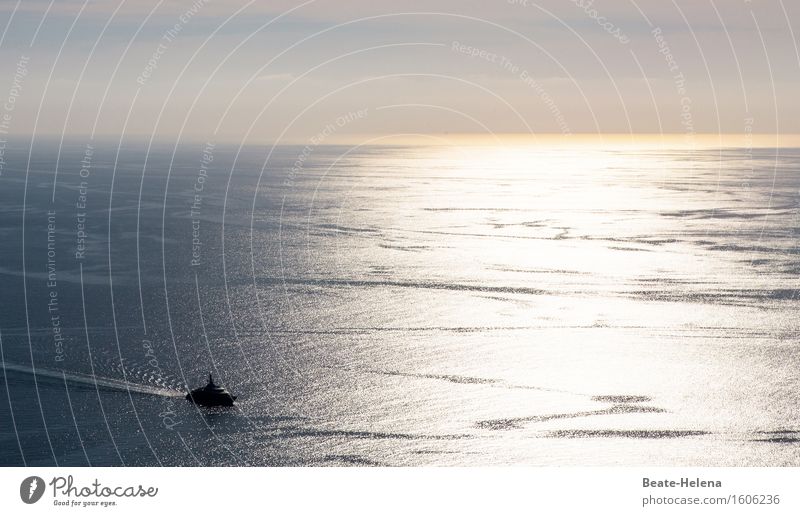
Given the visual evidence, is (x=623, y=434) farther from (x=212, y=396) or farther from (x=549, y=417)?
(x=212, y=396)

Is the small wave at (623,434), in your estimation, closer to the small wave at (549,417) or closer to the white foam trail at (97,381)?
the small wave at (549,417)

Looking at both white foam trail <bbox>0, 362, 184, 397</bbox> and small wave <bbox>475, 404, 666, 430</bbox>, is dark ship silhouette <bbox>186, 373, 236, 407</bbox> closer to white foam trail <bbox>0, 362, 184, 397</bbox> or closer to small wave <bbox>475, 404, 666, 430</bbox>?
white foam trail <bbox>0, 362, 184, 397</bbox>

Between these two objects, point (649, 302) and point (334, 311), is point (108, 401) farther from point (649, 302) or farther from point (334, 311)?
point (649, 302)

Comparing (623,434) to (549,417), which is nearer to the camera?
(623,434)

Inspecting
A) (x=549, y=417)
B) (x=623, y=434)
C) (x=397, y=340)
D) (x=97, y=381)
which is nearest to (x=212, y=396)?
(x=97, y=381)

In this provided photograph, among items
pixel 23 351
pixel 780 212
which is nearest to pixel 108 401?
pixel 23 351

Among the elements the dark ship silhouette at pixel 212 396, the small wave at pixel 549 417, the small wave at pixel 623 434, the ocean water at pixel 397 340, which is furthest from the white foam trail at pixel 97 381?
the small wave at pixel 623 434
